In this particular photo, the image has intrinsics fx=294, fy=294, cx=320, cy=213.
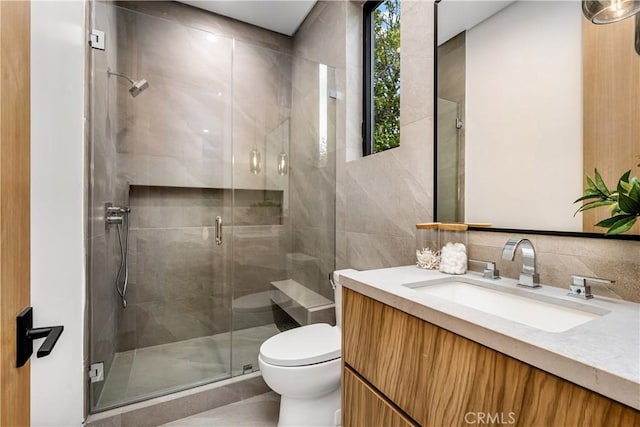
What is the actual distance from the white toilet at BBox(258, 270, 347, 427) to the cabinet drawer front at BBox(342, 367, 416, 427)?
A: 1.02ft

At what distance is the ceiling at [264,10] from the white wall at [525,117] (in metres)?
1.74

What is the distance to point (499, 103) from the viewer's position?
1.15 m

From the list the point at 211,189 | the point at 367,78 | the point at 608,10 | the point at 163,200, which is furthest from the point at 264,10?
the point at 608,10

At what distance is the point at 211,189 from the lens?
228cm

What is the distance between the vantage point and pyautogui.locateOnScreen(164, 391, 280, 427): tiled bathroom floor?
5.15 ft

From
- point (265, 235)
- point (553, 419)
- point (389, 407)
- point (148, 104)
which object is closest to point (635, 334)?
point (553, 419)

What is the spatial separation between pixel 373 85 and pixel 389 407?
1904mm

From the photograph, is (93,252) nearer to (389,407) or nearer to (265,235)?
(265,235)

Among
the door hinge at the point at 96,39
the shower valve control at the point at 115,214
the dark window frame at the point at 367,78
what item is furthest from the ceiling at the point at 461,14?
the shower valve control at the point at 115,214

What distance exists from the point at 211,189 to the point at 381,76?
1478 millimetres

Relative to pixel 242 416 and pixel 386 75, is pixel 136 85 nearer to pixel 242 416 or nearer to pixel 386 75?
pixel 386 75

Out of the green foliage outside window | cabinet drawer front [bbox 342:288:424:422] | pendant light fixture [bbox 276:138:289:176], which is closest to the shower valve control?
pendant light fixture [bbox 276:138:289:176]

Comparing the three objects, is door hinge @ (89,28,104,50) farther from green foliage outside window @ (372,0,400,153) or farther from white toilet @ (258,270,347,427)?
white toilet @ (258,270,347,427)

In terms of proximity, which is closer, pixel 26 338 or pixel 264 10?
pixel 26 338
